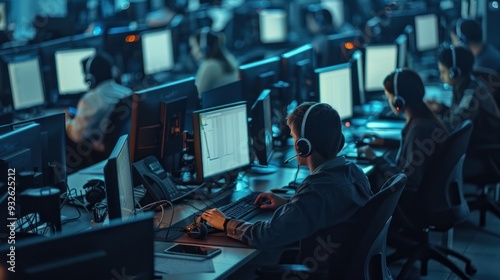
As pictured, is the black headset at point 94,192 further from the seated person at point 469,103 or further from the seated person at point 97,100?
the seated person at point 469,103

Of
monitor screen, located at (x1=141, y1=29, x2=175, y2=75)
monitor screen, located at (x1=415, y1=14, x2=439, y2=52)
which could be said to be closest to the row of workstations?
monitor screen, located at (x1=141, y1=29, x2=175, y2=75)

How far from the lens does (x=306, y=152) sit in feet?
10.0

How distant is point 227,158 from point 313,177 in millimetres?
978

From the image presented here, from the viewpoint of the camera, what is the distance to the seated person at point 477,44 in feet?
20.9

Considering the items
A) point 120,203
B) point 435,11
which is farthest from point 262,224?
point 435,11

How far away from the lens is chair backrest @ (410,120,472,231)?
4086mm

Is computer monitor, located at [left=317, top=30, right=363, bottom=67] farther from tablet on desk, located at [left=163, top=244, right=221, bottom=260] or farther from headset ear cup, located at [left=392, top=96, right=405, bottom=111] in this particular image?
tablet on desk, located at [left=163, top=244, right=221, bottom=260]

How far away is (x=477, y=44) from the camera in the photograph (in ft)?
21.1

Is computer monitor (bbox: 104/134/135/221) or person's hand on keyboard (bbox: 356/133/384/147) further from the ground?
computer monitor (bbox: 104/134/135/221)

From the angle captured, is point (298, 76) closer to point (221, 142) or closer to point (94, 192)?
point (221, 142)

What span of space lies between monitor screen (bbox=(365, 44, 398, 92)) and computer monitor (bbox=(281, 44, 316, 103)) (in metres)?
1.03

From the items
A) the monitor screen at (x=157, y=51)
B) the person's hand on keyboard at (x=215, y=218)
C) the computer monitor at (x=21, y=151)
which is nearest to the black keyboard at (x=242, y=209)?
the person's hand on keyboard at (x=215, y=218)

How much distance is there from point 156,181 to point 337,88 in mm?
1848

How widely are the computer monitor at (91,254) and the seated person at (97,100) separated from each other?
337cm
